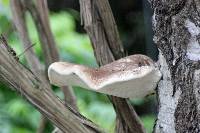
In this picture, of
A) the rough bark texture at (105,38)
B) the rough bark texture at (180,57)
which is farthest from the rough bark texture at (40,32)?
the rough bark texture at (180,57)

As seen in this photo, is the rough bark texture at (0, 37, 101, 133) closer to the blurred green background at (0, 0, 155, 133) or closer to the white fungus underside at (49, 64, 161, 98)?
the white fungus underside at (49, 64, 161, 98)

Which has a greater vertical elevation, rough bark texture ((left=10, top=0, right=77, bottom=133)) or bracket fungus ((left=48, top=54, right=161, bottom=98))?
bracket fungus ((left=48, top=54, right=161, bottom=98))

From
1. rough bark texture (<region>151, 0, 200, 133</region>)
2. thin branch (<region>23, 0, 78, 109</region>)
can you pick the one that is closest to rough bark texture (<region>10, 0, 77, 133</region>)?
thin branch (<region>23, 0, 78, 109</region>)

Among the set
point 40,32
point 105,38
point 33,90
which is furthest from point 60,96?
point 33,90

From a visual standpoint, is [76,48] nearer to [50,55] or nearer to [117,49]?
[50,55]

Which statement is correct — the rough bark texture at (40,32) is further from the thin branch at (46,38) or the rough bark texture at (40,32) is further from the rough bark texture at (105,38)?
the rough bark texture at (105,38)

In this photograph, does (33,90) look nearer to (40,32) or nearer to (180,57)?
(180,57)
